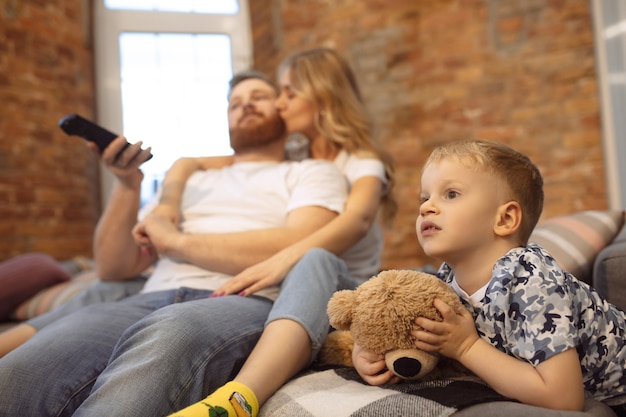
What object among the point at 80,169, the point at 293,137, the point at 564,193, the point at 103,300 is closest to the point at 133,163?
the point at 103,300

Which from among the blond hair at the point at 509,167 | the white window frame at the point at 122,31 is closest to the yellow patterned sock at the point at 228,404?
the blond hair at the point at 509,167

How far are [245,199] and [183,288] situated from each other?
13.2 inches

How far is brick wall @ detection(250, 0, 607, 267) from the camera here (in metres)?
3.24

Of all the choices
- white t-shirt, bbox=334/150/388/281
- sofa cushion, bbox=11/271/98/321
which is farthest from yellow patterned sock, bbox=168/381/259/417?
sofa cushion, bbox=11/271/98/321

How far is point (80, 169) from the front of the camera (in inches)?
142

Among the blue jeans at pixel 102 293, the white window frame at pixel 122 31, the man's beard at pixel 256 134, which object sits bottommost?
the blue jeans at pixel 102 293

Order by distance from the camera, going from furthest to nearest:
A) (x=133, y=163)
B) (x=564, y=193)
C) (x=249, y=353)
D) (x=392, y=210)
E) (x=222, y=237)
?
(x=564, y=193)
(x=392, y=210)
(x=133, y=163)
(x=222, y=237)
(x=249, y=353)

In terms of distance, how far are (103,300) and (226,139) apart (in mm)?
638

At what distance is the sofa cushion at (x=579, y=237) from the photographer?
4.65 feet

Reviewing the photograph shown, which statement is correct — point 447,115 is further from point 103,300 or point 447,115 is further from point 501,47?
point 103,300

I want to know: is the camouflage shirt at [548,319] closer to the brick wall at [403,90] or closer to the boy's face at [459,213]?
the boy's face at [459,213]

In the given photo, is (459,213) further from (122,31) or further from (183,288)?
(122,31)

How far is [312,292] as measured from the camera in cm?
116

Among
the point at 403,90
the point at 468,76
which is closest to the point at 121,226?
the point at 403,90
